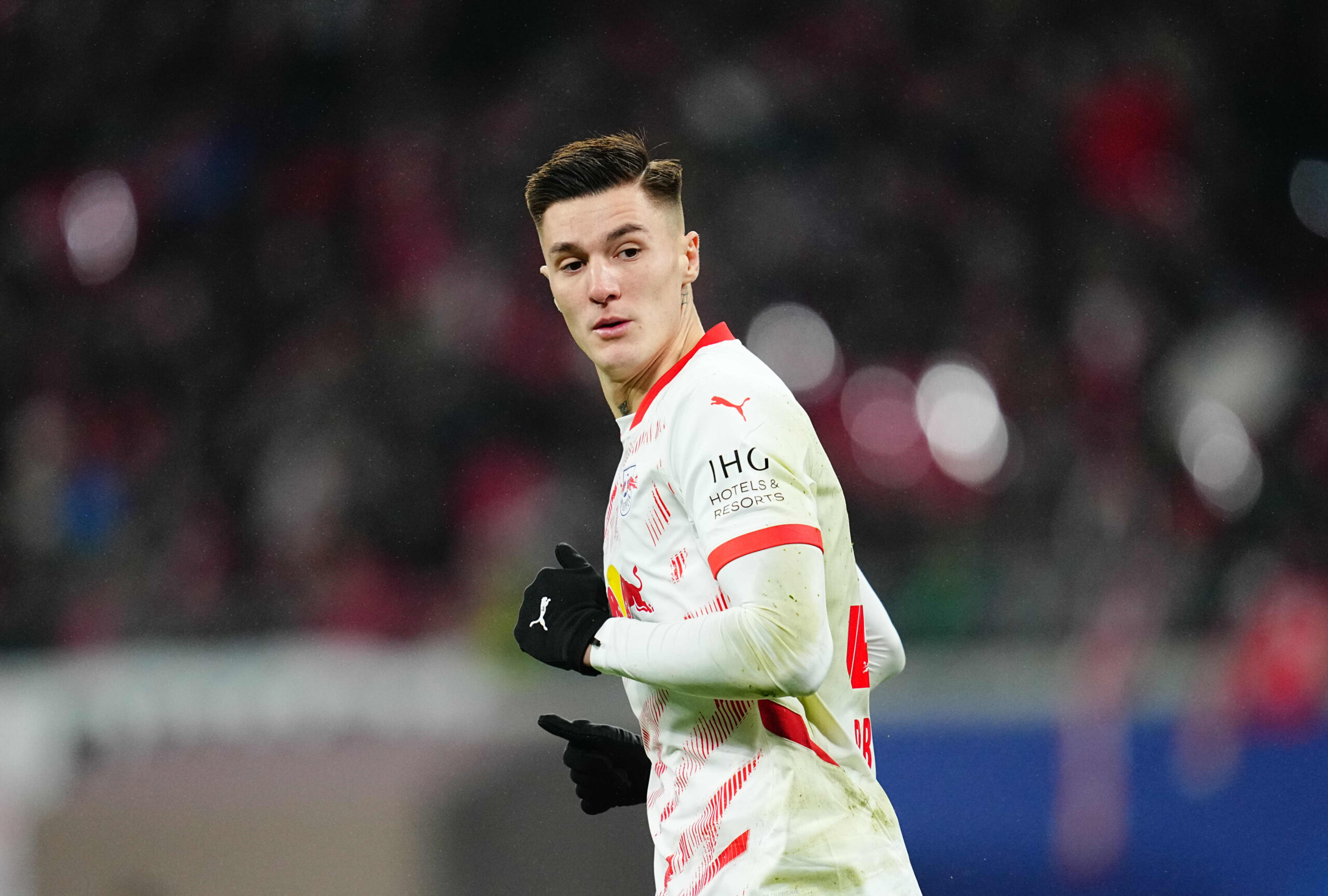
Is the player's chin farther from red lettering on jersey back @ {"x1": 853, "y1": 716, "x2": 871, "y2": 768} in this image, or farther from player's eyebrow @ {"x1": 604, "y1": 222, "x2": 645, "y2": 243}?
red lettering on jersey back @ {"x1": 853, "y1": 716, "x2": 871, "y2": 768}

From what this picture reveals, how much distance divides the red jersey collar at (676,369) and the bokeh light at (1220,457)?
5.33m

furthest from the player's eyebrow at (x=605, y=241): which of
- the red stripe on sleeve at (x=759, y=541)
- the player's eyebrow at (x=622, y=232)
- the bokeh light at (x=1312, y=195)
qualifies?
the bokeh light at (x=1312, y=195)

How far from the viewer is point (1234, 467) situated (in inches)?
276

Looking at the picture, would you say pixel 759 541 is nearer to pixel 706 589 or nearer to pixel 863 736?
pixel 706 589

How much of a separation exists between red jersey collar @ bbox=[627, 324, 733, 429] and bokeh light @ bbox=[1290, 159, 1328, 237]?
23.9 feet

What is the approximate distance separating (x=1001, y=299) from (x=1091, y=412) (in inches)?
44.1

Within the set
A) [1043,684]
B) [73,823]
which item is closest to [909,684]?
[1043,684]

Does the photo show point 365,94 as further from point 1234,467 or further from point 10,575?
point 1234,467

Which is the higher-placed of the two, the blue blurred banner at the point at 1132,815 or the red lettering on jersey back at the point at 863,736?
the red lettering on jersey back at the point at 863,736

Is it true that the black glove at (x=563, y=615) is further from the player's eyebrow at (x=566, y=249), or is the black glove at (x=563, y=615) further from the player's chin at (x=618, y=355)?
the player's eyebrow at (x=566, y=249)

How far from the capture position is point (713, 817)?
2.03 meters

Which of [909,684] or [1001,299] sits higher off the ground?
[1001,299]

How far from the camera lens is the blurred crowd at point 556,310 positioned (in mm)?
6906

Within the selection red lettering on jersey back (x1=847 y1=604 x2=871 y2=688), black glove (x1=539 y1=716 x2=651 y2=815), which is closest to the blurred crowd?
black glove (x1=539 y1=716 x2=651 y2=815)
